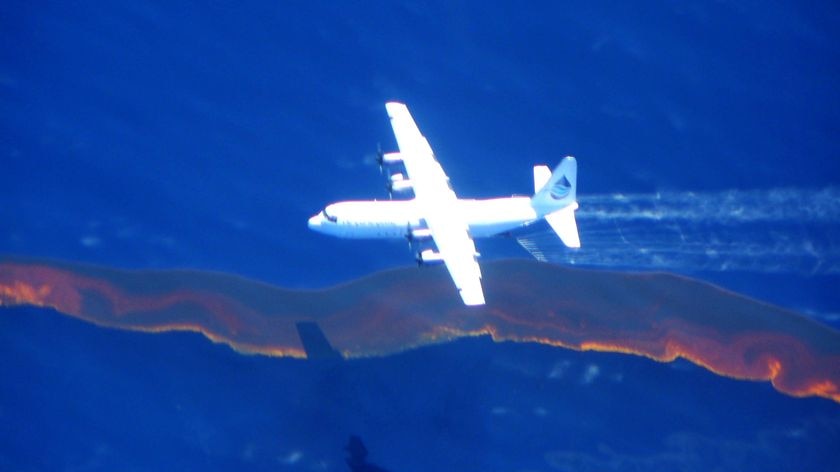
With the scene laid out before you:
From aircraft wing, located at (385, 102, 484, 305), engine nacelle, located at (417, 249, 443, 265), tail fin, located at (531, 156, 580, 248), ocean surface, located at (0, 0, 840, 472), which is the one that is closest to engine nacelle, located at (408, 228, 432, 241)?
aircraft wing, located at (385, 102, 484, 305)

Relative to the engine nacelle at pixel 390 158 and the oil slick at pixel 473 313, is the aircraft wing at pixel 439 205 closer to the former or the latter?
the engine nacelle at pixel 390 158

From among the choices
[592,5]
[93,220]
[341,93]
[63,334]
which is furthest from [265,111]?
[592,5]

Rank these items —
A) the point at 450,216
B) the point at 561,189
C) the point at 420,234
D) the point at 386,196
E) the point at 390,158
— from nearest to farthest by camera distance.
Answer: the point at 561,189
the point at 450,216
the point at 420,234
the point at 390,158
the point at 386,196

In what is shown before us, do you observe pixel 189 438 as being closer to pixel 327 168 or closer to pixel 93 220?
pixel 93 220

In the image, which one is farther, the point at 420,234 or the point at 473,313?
the point at 473,313

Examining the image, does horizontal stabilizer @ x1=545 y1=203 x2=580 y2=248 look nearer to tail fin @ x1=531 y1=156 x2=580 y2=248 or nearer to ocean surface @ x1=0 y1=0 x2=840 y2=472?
tail fin @ x1=531 y1=156 x2=580 y2=248

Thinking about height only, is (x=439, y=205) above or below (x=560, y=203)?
above

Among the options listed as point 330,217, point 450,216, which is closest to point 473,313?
point 450,216

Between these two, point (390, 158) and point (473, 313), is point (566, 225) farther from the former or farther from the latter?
point (390, 158)
